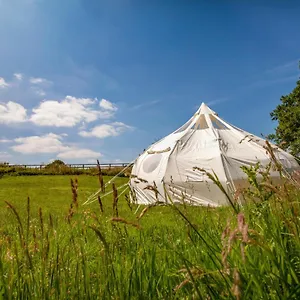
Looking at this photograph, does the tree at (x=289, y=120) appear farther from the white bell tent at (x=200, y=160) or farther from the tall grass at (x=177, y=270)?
the tall grass at (x=177, y=270)

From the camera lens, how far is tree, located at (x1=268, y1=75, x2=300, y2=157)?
21041 millimetres

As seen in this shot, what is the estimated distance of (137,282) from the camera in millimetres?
1730

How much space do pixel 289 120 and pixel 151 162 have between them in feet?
42.7

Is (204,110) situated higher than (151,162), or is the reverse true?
(204,110)

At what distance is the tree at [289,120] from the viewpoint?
69.0ft

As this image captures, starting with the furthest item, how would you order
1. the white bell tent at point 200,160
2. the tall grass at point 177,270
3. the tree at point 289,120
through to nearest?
the tree at point 289,120
the white bell tent at point 200,160
the tall grass at point 177,270

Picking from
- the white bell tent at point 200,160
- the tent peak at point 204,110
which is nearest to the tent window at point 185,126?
the white bell tent at point 200,160

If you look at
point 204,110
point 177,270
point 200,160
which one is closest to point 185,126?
point 204,110

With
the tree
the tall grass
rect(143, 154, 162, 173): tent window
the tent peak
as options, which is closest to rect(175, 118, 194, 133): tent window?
the tent peak

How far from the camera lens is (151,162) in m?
14.1

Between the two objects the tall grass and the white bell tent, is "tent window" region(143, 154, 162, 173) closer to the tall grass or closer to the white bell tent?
the white bell tent

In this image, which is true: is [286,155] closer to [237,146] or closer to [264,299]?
[237,146]

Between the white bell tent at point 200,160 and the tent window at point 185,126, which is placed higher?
the tent window at point 185,126

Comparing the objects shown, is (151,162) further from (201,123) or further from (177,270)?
(177,270)
